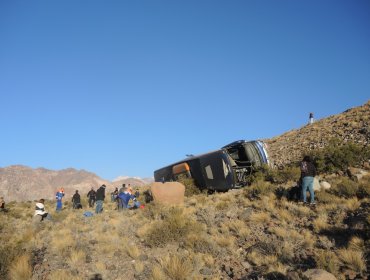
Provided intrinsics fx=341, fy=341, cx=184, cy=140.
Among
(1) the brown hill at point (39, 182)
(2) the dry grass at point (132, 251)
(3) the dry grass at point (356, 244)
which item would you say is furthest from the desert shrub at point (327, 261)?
(1) the brown hill at point (39, 182)

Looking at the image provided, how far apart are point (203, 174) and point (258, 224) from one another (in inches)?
342

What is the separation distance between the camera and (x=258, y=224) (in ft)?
37.1

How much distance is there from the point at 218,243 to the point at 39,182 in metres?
142

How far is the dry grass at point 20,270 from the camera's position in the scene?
8578 millimetres

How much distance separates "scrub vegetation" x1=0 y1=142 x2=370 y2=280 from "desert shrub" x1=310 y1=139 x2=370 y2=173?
2849 mm

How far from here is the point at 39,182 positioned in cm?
13825

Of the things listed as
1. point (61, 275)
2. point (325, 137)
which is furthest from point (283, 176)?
point (61, 275)

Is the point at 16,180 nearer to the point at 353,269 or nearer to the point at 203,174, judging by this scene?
the point at 203,174

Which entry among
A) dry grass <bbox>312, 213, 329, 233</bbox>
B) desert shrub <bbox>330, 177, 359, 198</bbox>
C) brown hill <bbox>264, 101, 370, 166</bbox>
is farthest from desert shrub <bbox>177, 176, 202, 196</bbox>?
dry grass <bbox>312, 213, 329, 233</bbox>

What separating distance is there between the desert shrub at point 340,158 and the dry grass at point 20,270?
14.3 m

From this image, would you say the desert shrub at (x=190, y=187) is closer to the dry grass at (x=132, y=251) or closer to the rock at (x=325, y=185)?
the rock at (x=325, y=185)

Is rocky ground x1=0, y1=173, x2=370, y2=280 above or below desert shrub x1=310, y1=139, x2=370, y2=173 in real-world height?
below

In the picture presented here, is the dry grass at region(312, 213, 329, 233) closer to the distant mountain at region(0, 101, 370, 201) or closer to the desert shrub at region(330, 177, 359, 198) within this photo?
the desert shrub at region(330, 177, 359, 198)

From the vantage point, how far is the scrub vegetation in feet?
26.6
